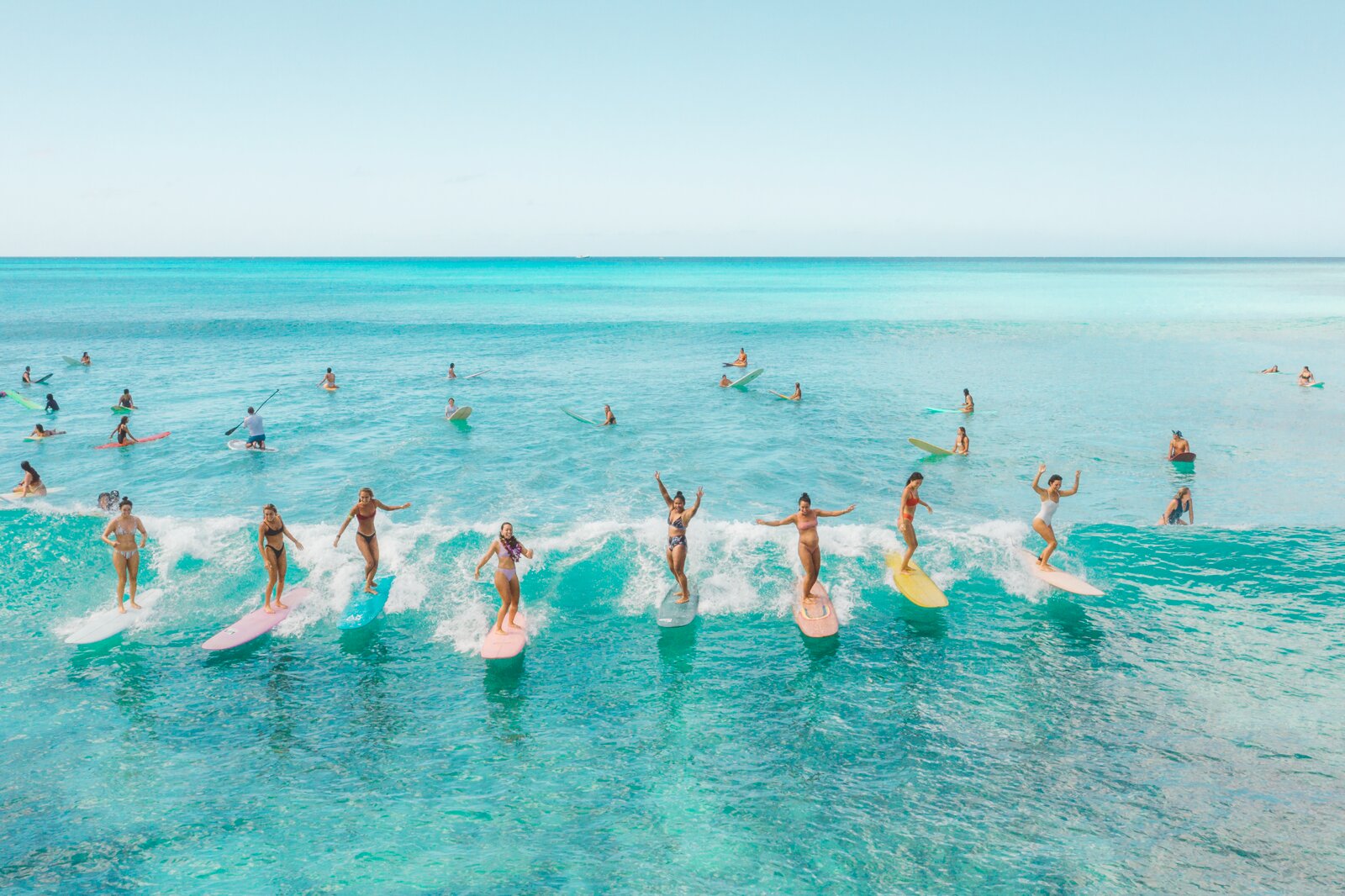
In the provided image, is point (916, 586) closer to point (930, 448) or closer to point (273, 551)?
point (930, 448)

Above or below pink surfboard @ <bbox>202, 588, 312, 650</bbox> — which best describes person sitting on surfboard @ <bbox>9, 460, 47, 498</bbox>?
above

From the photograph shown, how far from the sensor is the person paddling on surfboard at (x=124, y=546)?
14.2 m

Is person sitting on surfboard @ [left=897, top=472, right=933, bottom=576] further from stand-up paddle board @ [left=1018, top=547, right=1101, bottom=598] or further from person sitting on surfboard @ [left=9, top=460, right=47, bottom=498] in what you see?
person sitting on surfboard @ [left=9, top=460, right=47, bottom=498]

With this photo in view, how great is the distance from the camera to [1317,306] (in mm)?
85000

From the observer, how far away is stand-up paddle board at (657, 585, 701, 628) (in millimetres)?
14266

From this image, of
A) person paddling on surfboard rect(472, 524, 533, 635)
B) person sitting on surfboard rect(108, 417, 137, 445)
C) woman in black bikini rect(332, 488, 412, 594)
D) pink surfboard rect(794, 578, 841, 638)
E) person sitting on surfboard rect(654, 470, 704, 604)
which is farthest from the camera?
person sitting on surfboard rect(108, 417, 137, 445)

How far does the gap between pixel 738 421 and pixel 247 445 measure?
769 inches

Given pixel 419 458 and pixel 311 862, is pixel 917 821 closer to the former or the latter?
pixel 311 862

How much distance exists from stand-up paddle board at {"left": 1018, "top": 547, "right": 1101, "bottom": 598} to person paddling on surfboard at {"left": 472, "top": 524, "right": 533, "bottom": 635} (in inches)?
432

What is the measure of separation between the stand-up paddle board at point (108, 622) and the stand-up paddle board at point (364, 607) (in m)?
4.04

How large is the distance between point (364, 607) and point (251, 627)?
2030mm

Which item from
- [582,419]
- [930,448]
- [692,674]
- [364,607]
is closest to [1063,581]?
[692,674]

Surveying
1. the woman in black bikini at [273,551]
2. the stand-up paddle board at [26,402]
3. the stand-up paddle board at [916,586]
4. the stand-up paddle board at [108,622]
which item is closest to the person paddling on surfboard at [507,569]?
the woman in black bikini at [273,551]

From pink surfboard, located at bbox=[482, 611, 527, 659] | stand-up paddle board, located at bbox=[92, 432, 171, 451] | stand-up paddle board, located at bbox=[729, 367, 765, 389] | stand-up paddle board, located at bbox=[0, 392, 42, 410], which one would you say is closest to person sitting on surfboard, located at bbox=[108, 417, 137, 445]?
stand-up paddle board, located at bbox=[92, 432, 171, 451]
